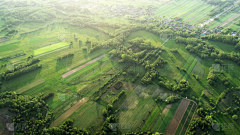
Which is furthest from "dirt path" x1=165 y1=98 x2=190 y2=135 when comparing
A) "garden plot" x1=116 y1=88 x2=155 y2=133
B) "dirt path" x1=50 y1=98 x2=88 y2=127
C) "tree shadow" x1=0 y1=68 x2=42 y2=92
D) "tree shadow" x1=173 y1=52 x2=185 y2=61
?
"tree shadow" x1=0 y1=68 x2=42 y2=92

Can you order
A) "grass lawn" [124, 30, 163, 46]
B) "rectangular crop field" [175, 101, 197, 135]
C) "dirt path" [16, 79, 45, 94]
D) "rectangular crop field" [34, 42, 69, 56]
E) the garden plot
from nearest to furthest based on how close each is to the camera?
"rectangular crop field" [175, 101, 197, 135] < the garden plot < "dirt path" [16, 79, 45, 94] < "rectangular crop field" [34, 42, 69, 56] < "grass lawn" [124, 30, 163, 46]

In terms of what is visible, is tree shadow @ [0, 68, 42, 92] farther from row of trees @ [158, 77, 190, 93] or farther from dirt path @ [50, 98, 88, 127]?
row of trees @ [158, 77, 190, 93]

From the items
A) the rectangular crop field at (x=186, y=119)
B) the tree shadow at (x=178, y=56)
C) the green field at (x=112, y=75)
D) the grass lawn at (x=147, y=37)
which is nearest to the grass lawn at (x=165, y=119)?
the green field at (x=112, y=75)

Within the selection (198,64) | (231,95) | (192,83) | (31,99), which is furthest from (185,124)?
(31,99)

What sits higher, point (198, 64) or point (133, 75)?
point (198, 64)

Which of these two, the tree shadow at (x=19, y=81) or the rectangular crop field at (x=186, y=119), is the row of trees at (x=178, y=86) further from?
the tree shadow at (x=19, y=81)

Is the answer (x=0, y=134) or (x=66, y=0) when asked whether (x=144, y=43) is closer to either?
(x=0, y=134)

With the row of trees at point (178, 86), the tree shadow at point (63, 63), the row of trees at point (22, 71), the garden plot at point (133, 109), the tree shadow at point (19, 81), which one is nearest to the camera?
the garden plot at point (133, 109)

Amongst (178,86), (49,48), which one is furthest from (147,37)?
(49,48)

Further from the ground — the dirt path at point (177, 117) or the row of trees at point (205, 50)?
the row of trees at point (205, 50)
